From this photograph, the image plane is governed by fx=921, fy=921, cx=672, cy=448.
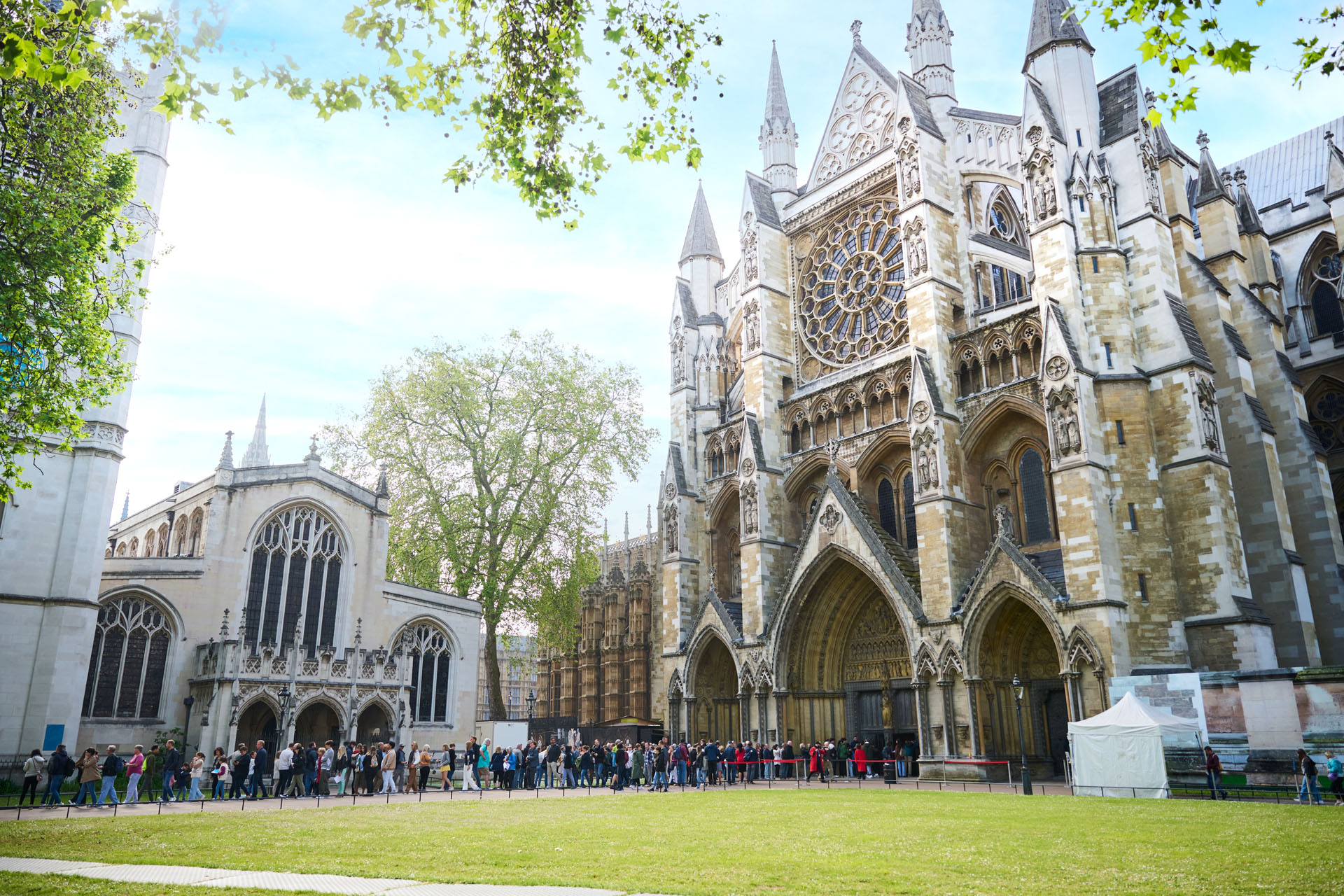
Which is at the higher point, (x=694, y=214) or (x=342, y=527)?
(x=694, y=214)

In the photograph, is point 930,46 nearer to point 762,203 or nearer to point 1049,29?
point 1049,29

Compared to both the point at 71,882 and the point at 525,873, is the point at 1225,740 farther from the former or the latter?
the point at 71,882

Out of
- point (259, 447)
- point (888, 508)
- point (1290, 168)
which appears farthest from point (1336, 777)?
point (259, 447)

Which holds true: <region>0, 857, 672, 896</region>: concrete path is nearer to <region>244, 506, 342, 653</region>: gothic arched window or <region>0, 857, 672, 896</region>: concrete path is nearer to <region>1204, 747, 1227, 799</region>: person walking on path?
<region>1204, 747, 1227, 799</region>: person walking on path

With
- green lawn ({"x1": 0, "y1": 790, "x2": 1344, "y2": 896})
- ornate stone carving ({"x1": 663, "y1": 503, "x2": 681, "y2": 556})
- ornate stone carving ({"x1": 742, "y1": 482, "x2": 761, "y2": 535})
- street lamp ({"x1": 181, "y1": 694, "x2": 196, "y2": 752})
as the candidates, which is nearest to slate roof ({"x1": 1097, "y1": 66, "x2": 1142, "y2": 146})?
ornate stone carving ({"x1": 742, "y1": 482, "x2": 761, "y2": 535})

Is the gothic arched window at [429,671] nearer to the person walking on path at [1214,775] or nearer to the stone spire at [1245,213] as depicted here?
the person walking on path at [1214,775]

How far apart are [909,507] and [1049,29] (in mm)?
14604

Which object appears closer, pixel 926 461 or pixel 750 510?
pixel 926 461

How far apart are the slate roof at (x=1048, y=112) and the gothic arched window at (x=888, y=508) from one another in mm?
10996

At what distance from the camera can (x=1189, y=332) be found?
2295 centimetres

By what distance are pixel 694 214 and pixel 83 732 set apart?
28443mm

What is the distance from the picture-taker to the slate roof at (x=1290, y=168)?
35.6 m

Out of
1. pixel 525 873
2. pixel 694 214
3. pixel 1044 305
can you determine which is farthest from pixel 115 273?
pixel 694 214

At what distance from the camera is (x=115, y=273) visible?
15.8m
